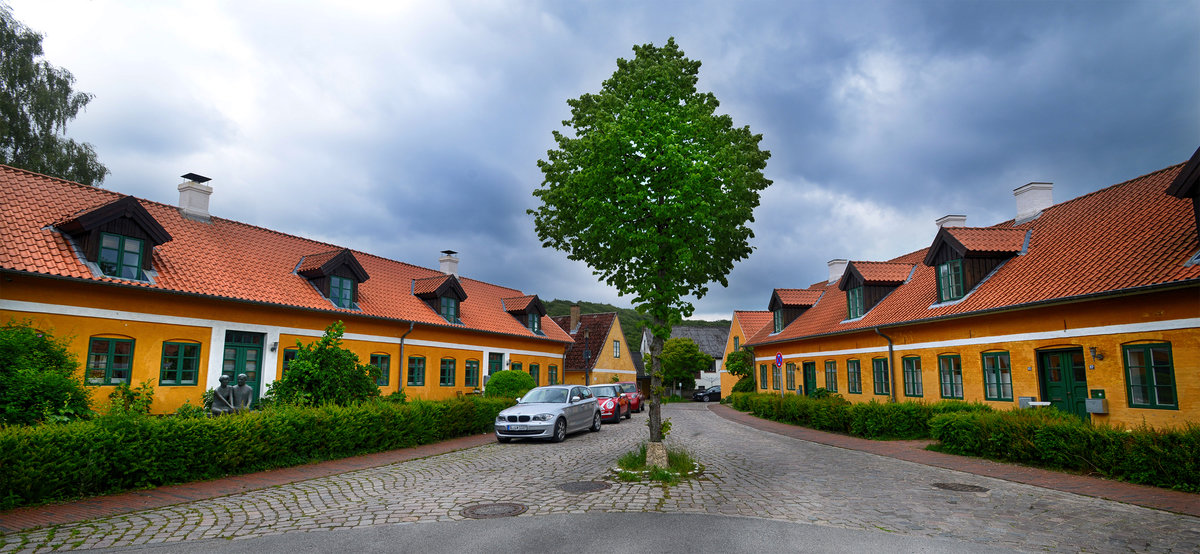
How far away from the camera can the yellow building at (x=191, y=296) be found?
14.6m

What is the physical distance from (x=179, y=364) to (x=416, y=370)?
1003 centimetres

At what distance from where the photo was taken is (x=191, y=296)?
17109 mm

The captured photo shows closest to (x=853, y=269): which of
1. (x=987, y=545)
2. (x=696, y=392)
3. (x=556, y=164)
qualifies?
(x=556, y=164)

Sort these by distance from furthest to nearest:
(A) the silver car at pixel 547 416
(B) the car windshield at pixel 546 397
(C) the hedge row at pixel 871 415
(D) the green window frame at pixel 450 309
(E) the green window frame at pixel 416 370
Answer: (D) the green window frame at pixel 450 309 < (E) the green window frame at pixel 416 370 < (B) the car windshield at pixel 546 397 < (A) the silver car at pixel 547 416 < (C) the hedge row at pixel 871 415

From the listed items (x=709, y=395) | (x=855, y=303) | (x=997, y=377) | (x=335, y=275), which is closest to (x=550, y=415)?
(x=335, y=275)

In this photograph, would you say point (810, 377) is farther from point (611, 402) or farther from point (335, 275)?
point (335, 275)

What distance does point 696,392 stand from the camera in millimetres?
55250

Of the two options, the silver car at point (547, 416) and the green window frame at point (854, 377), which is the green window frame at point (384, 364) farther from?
the green window frame at point (854, 377)

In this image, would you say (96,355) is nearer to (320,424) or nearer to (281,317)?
(281,317)

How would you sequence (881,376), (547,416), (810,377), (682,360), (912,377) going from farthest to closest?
(682,360) → (810,377) → (881,376) → (912,377) → (547,416)

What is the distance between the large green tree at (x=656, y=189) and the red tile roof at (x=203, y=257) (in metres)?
11.9

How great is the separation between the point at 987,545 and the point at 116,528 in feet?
31.8

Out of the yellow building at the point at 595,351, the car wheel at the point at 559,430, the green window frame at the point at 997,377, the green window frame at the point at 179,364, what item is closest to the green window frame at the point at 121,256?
the green window frame at the point at 179,364

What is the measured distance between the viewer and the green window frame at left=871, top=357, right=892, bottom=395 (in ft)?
72.7
